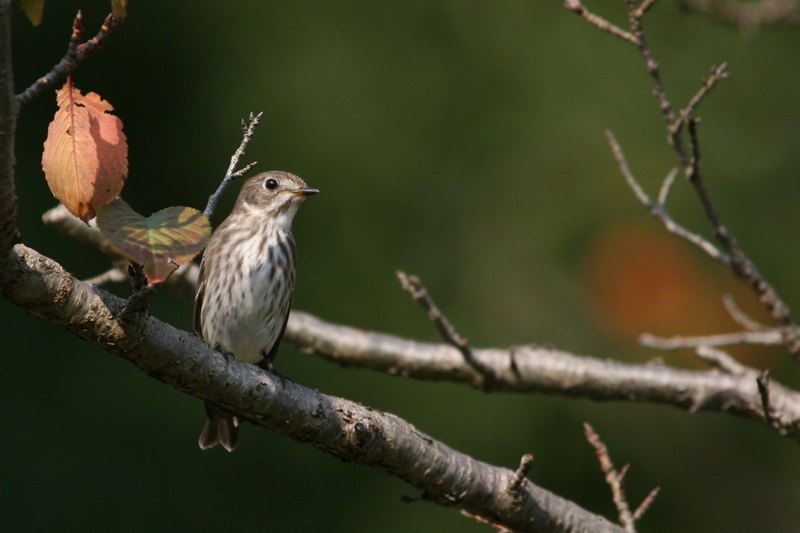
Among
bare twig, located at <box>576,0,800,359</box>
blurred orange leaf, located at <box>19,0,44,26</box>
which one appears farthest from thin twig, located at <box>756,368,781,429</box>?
blurred orange leaf, located at <box>19,0,44,26</box>

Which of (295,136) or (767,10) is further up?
(767,10)

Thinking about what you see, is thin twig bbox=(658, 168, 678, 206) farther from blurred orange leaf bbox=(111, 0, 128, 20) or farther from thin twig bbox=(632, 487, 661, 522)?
blurred orange leaf bbox=(111, 0, 128, 20)

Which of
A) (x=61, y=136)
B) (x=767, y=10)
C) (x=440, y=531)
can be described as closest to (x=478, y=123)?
(x=440, y=531)

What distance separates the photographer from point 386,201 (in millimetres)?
7621

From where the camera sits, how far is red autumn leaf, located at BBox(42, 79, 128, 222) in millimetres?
1941

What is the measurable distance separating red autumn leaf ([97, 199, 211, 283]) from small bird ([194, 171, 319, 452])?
237 cm

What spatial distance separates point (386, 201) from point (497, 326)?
49.2 inches

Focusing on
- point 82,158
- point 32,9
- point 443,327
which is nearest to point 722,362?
point 443,327

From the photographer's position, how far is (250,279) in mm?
4406

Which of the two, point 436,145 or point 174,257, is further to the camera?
point 436,145

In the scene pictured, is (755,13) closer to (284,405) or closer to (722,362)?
(722,362)

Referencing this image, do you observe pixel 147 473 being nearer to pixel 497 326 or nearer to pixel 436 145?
pixel 497 326

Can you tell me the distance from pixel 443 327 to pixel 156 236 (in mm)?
1813

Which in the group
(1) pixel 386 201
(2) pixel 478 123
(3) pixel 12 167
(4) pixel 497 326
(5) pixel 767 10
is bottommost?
(4) pixel 497 326
